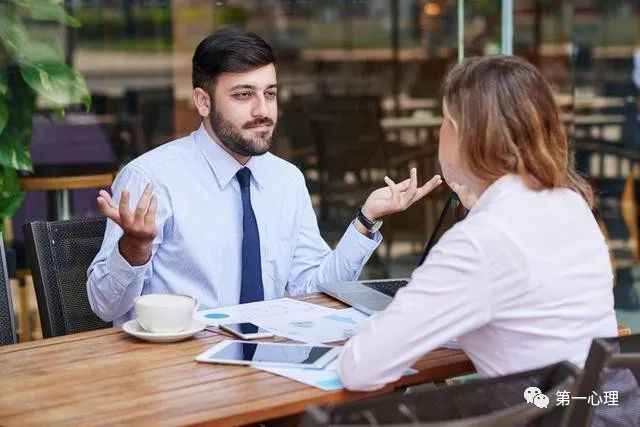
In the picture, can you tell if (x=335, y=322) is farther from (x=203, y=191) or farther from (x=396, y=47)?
(x=396, y=47)

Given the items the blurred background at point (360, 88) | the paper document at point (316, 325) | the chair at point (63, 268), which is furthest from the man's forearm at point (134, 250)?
the blurred background at point (360, 88)

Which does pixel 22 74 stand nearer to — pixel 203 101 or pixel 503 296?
pixel 203 101

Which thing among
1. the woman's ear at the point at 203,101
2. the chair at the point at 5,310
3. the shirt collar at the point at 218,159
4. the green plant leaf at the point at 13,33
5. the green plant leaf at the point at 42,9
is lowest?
the chair at the point at 5,310

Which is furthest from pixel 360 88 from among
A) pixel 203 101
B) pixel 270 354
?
pixel 270 354

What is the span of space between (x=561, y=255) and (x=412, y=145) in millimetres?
4211

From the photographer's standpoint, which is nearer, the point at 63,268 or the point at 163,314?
the point at 163,314

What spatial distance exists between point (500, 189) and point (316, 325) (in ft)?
2.01

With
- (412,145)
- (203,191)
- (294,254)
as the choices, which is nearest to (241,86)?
(203,191)

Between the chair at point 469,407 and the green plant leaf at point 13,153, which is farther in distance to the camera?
the green plant leaf at point 13,153

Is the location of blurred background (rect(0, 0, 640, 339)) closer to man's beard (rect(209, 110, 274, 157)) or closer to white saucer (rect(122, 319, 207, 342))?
man's beard (rect(209, 110, 274, 157))

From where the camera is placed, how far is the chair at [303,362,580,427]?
1557mm

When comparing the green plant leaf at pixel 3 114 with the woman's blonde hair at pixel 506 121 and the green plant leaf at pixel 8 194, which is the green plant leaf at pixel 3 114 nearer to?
the green plant leaf at pixel 8 194

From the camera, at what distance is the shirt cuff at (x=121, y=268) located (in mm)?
2643

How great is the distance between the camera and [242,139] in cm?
299
